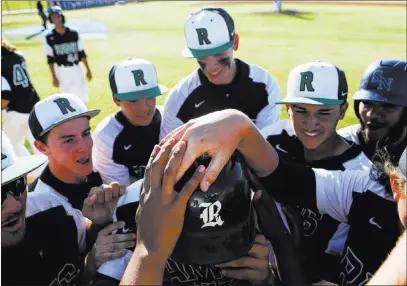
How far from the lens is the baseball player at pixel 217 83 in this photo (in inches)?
161

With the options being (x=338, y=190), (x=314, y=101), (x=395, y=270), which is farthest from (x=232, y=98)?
(x=395, y=270)

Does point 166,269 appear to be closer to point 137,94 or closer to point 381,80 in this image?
point 137,94

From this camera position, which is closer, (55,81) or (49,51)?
(49,51)

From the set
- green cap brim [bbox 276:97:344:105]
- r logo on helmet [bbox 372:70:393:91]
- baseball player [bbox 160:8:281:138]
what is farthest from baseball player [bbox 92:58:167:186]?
r logo on helmet [bbox 372:70:393:91]

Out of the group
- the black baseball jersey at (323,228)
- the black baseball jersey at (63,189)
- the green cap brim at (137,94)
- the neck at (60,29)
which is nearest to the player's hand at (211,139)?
the black baseball jersey at (323,228)

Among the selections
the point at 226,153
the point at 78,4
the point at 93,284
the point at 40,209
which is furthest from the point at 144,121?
the point at 78,4

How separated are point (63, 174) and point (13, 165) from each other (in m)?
0.70

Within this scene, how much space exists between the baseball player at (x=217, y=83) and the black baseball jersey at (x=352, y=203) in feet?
5.92

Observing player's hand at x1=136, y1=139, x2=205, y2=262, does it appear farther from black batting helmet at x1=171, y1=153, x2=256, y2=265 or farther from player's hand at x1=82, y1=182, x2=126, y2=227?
player's hand at x1=82, y1=182, x2=126, y2=227

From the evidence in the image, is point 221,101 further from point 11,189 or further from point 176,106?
point 11,189

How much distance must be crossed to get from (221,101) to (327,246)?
1971 mm

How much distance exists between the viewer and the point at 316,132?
314cm

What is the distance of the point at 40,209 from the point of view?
8.75ft

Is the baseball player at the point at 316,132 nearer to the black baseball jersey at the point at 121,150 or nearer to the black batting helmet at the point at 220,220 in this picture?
the black batting helmet at the point at 220,220
